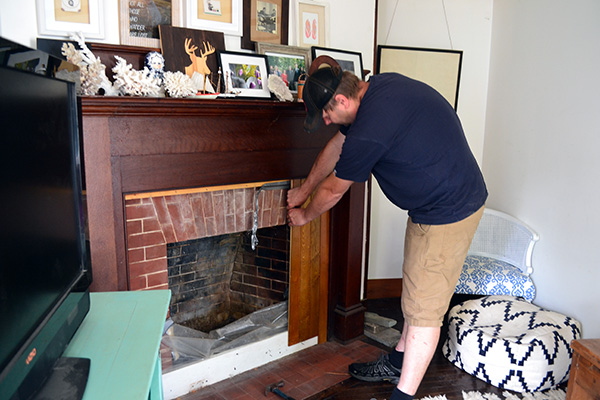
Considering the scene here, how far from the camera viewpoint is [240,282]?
2912mm

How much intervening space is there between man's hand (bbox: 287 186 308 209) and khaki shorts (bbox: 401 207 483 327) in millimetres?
632

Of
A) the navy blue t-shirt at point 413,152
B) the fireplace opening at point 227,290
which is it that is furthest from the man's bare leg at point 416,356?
the fireplace opening at point 227,290

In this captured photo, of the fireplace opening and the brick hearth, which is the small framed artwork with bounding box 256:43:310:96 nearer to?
the brick hearth

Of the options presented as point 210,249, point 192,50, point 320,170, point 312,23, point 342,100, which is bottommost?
point 210,249

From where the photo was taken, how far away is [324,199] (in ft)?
7.01

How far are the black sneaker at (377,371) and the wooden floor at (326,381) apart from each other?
3 cm

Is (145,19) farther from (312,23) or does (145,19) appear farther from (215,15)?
(312,23)

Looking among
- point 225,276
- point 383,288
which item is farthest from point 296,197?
point 383,288

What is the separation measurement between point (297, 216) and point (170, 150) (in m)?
0.77

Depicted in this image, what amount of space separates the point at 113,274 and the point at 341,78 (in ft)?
4.06

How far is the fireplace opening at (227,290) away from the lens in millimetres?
2504

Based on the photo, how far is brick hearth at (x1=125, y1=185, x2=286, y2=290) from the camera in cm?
199

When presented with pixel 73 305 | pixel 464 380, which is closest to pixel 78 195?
pixel 73 305

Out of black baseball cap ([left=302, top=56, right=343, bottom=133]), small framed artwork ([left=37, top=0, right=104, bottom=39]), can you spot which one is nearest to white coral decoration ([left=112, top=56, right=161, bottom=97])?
small framed artwork ([left=37, top=0, right=104, bottom=39])
